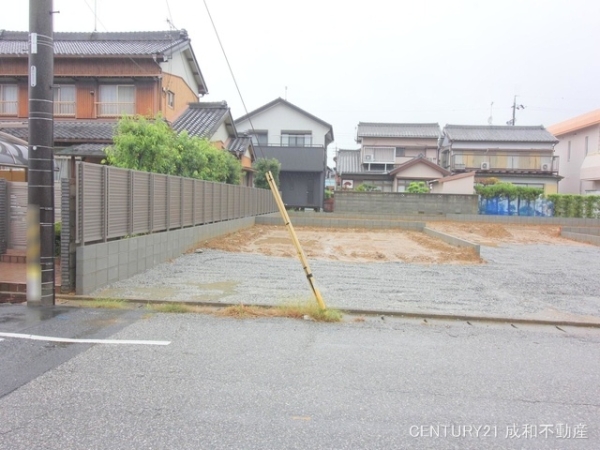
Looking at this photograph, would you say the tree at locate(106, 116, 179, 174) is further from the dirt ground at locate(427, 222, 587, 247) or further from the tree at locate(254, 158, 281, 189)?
the tree at locate(254, 158, 281, 189)

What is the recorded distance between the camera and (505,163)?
120 ft

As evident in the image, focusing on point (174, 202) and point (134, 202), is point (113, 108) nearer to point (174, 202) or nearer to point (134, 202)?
point (174, 202)

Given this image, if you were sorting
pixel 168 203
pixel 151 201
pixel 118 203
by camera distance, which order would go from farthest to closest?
pixel 168 203, pixel 151 201, pixel 118 203

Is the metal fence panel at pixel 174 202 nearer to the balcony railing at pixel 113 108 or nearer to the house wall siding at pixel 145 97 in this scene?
the house wall siding at pixel 145 97

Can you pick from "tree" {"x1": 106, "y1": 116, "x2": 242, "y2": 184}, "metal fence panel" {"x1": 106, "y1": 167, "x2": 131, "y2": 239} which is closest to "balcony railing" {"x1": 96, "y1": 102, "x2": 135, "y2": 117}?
"tree" {"x1": 106, "y1": 116, "x2": 242, "y2": 184}

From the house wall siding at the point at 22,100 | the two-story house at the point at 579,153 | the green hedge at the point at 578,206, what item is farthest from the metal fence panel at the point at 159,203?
the two-story house at the point at 579,153

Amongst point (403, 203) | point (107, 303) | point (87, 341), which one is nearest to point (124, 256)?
point (107, 303)

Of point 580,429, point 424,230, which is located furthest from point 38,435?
point 424,230

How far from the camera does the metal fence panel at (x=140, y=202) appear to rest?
905cm

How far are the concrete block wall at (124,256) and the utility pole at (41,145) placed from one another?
21.7 inches

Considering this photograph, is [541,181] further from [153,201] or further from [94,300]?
[94,300]

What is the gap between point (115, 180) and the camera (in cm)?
830

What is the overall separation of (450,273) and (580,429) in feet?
23.4

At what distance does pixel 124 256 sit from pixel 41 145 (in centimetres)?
261
